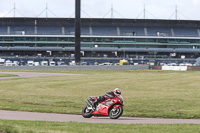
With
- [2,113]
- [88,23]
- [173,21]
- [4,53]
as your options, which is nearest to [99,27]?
[88,23]

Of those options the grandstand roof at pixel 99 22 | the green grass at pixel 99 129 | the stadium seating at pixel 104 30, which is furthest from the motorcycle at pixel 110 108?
the stadium seating at pixel 104 30

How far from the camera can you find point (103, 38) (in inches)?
5438

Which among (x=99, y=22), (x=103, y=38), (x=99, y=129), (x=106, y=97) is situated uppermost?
(x=99, y=22)

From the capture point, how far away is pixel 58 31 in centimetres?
14038

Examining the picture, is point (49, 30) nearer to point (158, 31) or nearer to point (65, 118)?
point (158, 31)

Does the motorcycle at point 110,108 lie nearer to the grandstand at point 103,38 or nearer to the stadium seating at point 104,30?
the grandstand at point 103,38

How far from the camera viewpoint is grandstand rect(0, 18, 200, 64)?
136875mm

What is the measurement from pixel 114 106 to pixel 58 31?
127 m

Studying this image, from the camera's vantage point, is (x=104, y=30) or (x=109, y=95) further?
(x=104, y=30)

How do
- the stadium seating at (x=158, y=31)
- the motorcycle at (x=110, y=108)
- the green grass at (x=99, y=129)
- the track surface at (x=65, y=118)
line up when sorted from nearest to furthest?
the green grass at (x=99, y=129), the motorcycle at (x=110, y=108), the track surface at (x=65, y=118), the stadium seating at (x=158, y=31)

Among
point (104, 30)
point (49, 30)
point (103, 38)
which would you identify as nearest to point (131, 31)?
point (104, 30)

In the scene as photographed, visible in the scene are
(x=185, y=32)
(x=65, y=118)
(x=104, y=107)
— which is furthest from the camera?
(x=185, y=32)

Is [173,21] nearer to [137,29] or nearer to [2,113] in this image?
[137,29]

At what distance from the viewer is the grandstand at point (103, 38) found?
449 feet
